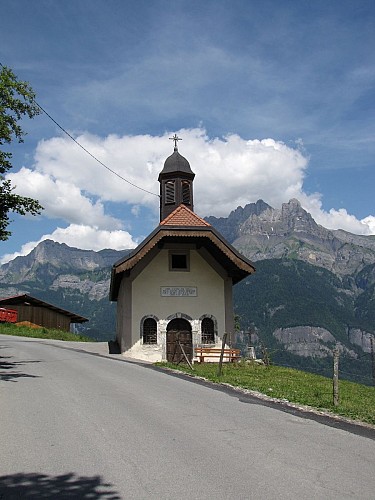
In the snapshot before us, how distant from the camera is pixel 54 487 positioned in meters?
5.32

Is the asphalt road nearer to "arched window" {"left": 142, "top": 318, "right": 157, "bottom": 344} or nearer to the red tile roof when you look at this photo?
"arched window" {"left": 142, "top": 318, "right": 157, "bottom": 344}

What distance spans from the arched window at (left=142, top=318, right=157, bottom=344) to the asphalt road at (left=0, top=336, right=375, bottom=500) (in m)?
14.5

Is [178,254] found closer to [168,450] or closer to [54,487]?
[168,450]

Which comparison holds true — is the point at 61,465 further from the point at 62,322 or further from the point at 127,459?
the point at 62,322

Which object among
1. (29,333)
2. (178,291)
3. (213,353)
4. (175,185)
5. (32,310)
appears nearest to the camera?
(213,353)

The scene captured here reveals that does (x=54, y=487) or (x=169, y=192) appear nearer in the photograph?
(x=54, y=487)

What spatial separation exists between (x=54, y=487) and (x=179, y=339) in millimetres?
20699

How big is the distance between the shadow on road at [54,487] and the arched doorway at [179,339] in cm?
2041

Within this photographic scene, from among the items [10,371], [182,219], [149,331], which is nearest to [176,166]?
[182,219]

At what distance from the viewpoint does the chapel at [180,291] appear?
2595 cm

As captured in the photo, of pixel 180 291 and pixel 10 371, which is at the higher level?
pixel 180 291

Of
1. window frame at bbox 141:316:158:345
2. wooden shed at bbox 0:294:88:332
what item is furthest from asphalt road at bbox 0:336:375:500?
wooden shed at bbox 0:294:88:332

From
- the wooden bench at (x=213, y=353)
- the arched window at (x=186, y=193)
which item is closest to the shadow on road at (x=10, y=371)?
the wooden bench at (x=213, y=353)

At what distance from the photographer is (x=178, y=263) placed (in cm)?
2717
